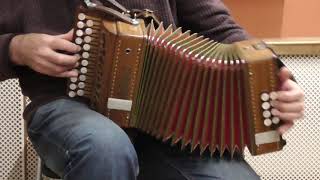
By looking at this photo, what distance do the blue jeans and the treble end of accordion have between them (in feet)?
0.37

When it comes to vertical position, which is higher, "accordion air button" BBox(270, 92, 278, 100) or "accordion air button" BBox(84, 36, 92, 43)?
"accordion air button" BBox(84, 36, 92, 43)

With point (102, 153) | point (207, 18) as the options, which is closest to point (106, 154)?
point (102, 153)

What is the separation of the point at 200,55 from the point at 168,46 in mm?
69

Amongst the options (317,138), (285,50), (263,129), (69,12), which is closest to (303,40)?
(285,50)

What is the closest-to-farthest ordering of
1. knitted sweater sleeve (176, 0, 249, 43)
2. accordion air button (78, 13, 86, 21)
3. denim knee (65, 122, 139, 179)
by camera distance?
denim knee (65, 122, 139, 179) < accordion air button (78, 13, 86, 21) < knitted sweater sleeve (176, 0, 249, 43)

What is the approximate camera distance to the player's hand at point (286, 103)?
3.31 feet

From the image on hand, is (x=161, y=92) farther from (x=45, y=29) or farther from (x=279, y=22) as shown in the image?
(x=279, y=22)

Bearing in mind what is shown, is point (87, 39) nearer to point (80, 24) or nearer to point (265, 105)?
point (80, 24)

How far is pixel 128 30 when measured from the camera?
971 millimetres

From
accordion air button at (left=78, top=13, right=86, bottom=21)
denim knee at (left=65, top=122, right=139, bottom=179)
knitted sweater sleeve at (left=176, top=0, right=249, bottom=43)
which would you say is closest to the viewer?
denim knee at (left=65, top=122, right=139, bottom=179)

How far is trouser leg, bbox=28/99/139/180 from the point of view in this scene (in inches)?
34.2

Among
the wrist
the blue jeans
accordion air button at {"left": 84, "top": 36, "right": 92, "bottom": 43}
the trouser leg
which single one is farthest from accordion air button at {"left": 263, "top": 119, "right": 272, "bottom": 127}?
the wrist

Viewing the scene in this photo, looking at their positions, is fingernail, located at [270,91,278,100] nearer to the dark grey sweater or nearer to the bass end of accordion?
the bass end of accordion

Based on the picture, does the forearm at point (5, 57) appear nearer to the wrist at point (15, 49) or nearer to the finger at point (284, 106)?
the wrist at point (15, 49)
